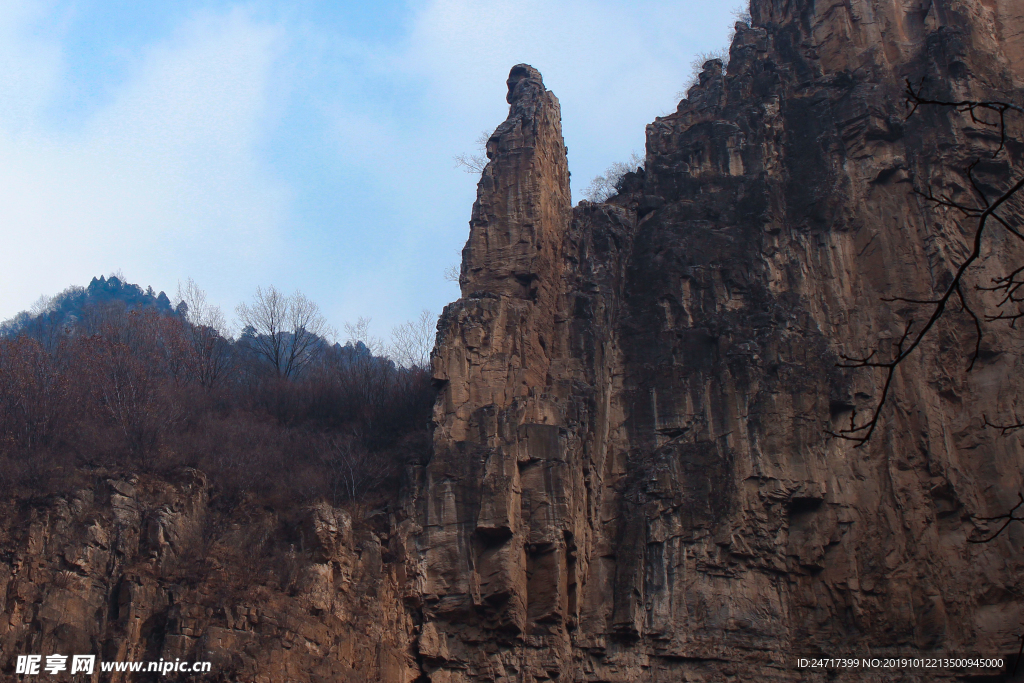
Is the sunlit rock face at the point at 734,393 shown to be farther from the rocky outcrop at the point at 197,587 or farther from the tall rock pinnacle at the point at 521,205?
the rocky outcrop at the point at 197,587

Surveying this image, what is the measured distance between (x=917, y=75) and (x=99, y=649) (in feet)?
80.0

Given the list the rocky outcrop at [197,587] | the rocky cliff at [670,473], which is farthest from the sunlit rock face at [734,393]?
the rocky outcrop at [197,587]

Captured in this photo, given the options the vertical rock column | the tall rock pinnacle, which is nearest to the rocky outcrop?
the vertical rock column

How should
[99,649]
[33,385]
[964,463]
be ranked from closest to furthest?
[99,649]
[964,463]
[33,385]

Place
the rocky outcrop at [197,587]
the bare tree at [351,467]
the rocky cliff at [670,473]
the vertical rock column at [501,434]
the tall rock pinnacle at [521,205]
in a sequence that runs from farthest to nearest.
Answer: the tall rock pinnacle at [521,205]
the bare tree at [351,467]
the vertical rock column at [501,434]
the rocky cliff at [670,473]
the rocky outcrop at [197,587]

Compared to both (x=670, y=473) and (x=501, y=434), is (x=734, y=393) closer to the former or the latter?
(x=670, y=473)

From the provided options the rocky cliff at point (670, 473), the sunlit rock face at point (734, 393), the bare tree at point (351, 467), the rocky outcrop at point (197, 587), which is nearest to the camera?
the rocky outcrop at point (197, 587)

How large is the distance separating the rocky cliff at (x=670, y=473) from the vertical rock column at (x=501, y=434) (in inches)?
2.5

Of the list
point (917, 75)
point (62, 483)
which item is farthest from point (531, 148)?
point (62, 483)

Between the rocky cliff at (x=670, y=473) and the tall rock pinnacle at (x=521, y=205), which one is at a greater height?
the tall rock pinnacle at (x=521, y=205)

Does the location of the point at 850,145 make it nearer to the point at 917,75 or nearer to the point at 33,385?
the point at 917,75

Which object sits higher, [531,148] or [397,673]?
[531,148]

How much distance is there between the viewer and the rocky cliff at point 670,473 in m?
19.1

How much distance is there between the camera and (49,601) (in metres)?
18.2
